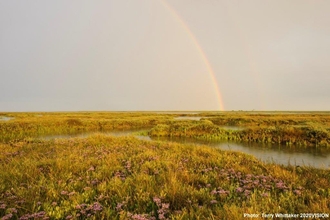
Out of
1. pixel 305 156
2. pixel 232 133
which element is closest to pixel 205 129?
pixel 232 133

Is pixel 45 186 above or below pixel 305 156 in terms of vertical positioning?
above

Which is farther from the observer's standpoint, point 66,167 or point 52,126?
point 52,126

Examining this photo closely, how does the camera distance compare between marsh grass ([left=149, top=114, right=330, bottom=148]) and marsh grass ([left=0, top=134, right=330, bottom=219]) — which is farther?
marsh grass ([left=149, top=114, right=330, bottom=148])

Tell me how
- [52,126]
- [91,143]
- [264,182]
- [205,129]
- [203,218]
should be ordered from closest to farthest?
[203,218] < [264,182] < [91,143] < [205,129] < [52,126]

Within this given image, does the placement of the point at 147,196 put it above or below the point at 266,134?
above

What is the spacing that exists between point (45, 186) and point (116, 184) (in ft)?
5.56

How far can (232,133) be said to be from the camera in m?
25.7

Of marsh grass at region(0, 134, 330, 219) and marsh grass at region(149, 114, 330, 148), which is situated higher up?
marsh grass at region(0, 134, 330, 219)

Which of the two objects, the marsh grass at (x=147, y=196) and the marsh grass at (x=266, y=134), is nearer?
the marsh grass at (x=147, y=196)

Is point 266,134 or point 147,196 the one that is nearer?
point 147,196

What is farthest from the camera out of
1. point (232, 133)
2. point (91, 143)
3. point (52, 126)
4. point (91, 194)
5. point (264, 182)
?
point (52, 126)

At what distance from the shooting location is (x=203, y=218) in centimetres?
348

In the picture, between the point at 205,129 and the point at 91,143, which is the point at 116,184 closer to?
the point at 91,143

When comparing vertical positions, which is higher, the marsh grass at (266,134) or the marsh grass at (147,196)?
the marsh grass at (147,196)
